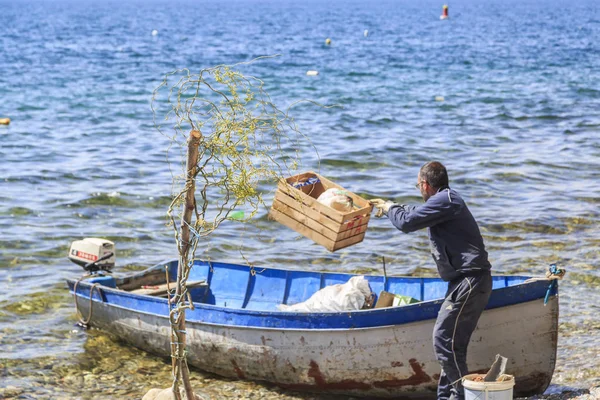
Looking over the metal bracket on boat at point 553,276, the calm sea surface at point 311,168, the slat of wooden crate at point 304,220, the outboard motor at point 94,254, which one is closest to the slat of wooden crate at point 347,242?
the slat of wooden crate at point 304,220

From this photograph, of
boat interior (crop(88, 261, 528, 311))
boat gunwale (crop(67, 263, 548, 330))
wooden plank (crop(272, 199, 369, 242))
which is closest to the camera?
boat gunwale (crop(67, 263, 548, 330))

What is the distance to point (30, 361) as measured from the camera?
32.4 ft

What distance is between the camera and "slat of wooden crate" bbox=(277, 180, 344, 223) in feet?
26.3

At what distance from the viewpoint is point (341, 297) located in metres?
8.82

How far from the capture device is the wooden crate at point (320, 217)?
26.5ft

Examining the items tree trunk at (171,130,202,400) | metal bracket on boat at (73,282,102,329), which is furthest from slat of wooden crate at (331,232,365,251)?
metal bracket on boat at (73,282,102,329)

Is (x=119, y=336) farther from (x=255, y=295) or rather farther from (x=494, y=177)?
(x=494, y=177)

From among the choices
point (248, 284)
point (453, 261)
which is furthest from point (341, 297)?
point (453, 261)

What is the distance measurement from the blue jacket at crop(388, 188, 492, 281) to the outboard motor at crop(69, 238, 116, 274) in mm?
4663

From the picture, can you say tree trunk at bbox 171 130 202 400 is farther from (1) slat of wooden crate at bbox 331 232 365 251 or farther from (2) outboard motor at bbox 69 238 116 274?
(2) outboard motor at bbox 69 238 116 274

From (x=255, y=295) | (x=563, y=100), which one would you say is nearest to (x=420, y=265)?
(x=255, y=295)

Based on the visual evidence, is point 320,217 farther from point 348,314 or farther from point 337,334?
point 337,334

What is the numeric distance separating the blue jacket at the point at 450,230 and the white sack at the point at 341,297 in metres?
1.88

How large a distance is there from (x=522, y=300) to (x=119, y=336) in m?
4.89
